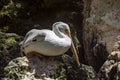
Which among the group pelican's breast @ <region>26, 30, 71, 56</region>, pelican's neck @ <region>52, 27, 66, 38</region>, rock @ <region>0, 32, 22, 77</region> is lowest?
rock @ <region>0, 32, 22, 77</region>

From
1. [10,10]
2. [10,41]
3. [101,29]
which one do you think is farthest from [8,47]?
[101,29]

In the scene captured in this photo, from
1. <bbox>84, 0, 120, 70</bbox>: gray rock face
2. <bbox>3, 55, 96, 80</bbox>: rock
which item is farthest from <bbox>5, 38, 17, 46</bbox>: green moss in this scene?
<bbox>3, 55, 96, 80</bbox>: rock

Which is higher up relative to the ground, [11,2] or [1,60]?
[11,2]

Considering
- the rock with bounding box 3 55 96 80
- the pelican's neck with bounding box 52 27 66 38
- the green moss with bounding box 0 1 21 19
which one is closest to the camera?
the rock with bounding box 3 55 96 80

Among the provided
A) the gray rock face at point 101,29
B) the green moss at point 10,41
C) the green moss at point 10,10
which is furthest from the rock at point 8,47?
the gray rock face at point 101,29

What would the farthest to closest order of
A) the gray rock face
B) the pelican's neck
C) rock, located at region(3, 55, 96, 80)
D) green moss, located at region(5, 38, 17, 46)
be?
green moss, located at region(5, 38, 17, 46), the gray rock face, the pelican's neck, rock, located at region(3, 55, 96, 80)

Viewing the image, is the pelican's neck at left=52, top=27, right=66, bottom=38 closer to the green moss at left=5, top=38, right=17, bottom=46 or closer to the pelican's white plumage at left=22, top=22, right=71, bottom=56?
the pelican's white plumage at left=22, top=22, right=71, bottom=56

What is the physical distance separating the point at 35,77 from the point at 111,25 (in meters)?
1.00

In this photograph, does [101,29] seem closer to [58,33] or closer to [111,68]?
[111,68]

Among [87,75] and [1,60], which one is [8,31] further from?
[87,75]

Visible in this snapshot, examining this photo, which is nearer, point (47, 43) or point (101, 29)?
point (47, 43)

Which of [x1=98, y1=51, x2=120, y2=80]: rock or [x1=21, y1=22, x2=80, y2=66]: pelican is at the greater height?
[x1=21, y1=22, x2=80, y2=66]: pelican

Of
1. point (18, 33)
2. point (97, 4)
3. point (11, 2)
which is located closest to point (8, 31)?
point (18, 33)

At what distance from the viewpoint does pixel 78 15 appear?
13.5ft
